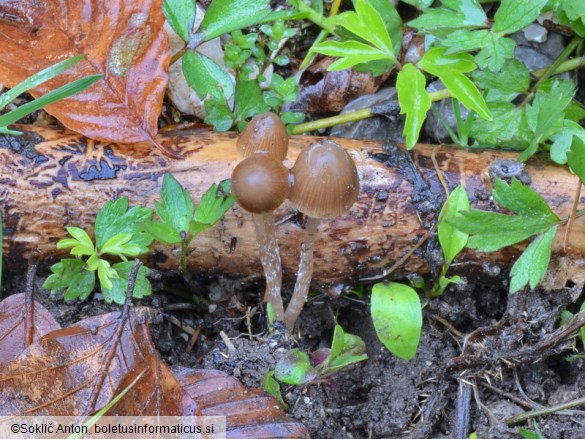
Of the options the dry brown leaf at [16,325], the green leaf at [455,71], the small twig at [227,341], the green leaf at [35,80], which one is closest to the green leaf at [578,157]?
the green leaf at [455,71]

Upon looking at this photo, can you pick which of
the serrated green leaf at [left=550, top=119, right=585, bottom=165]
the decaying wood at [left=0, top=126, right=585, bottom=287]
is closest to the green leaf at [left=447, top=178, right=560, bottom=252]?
the decaying wood at [left=0, top=126, right=585, bottom=287]

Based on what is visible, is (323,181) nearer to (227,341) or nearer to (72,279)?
(227,341)

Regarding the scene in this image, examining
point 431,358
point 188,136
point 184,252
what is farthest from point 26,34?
point 431,358

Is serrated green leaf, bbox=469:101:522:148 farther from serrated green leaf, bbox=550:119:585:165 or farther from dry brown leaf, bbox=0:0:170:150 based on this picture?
dry brown leaf, bbox=0:0:170:150

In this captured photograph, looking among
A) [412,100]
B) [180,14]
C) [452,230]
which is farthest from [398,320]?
[180,14]

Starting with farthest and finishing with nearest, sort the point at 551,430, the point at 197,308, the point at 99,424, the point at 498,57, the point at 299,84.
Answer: the point at 299,84
the point at 197,308
the point at 498,57
the point at 551,430
the point at 99,424

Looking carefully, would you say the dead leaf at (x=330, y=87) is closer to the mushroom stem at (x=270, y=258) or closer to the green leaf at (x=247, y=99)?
the green leaf at (x=247, y=99)

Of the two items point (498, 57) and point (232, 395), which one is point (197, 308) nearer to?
point (232, 395)
